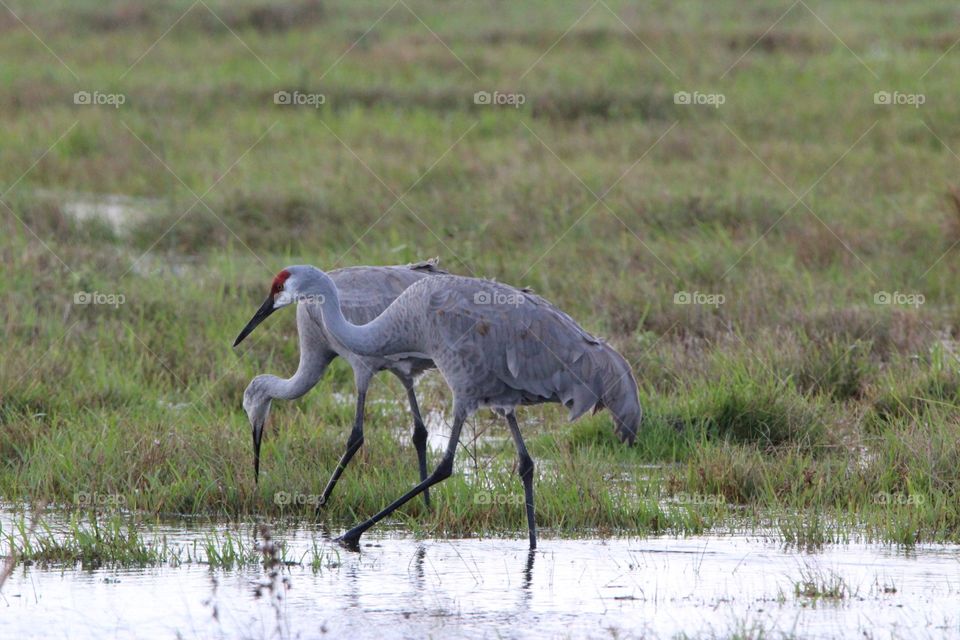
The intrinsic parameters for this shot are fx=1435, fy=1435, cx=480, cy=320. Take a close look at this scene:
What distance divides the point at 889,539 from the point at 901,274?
167 inches

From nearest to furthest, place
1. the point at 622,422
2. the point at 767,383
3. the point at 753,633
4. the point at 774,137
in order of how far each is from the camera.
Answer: the point at 753,633, the point at 622,422, the point at 767,383, the point at 774,137

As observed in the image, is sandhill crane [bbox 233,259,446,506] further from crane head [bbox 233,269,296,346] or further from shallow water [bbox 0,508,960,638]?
shallow water [bbox 0,508,960,638]

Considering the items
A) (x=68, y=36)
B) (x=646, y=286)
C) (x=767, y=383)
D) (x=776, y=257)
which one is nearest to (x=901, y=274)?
(x=776, y=257)

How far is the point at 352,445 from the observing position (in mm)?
5902

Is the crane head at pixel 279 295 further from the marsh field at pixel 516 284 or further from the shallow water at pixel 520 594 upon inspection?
the shallow water at pixel 520 594

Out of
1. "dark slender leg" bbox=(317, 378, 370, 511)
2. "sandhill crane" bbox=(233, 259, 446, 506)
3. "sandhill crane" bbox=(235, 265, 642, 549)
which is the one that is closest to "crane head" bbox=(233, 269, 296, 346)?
"sandhill crane" bbox=(235, 265, 642, 549)

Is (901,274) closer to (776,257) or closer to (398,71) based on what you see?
(776,257)

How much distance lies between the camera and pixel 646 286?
8.30 metres

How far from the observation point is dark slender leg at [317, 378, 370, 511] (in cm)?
561

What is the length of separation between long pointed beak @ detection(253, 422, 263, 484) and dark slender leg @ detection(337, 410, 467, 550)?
1.67ft

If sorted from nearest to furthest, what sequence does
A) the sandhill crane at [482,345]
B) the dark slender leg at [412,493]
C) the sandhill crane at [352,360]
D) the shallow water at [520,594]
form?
the shallow water at [520,594]
the dark slender leg at [412,493]
the sandhill crane at [482,345]
the sandhill crane at [352,360]

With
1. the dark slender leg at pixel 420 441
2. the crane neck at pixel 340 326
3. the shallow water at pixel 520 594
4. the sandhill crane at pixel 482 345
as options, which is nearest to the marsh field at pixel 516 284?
the shallow water at pixel 520 594

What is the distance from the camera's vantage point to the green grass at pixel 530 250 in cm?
569

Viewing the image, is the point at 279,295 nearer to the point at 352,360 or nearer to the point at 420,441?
the point at 352,360
